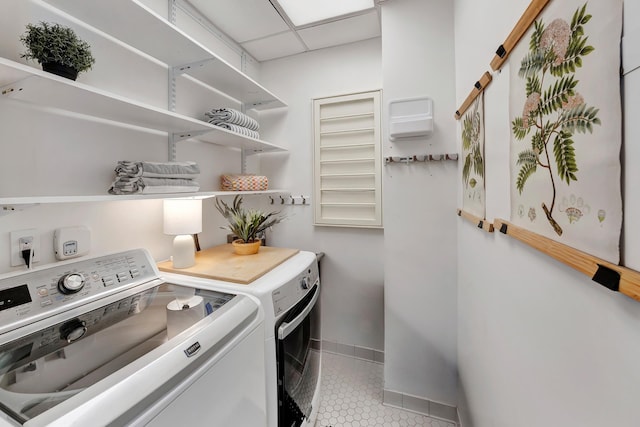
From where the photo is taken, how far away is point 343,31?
2.03 metres

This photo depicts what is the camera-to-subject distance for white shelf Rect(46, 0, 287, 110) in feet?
3.47

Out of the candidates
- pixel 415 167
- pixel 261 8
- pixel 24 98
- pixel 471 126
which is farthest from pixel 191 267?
pixel 261 8

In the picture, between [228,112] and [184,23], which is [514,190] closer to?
[228,112]

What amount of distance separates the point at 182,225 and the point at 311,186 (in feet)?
3.85

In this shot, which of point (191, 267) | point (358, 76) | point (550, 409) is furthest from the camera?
point (358, 76)

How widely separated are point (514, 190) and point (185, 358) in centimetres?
102

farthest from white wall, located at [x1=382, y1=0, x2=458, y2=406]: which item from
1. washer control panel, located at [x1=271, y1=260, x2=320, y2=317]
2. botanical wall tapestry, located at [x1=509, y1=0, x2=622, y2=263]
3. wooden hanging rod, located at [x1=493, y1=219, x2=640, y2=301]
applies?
wooden hanging rod, located at [x1=493, y1=219, x2=640, y2=301]

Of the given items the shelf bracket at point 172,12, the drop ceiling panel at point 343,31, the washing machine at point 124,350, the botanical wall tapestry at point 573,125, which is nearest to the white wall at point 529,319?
the botanical wall tapestry at point 573,125

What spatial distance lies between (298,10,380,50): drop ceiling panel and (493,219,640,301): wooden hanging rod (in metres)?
1.93

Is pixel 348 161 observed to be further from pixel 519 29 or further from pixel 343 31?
pixel 519 29

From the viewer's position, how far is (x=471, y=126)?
1.19m

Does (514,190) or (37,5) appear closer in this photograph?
(514,190)

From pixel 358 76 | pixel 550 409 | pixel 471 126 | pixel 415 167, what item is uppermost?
pixel 358 76

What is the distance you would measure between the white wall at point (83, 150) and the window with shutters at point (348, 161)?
1.03 meters
